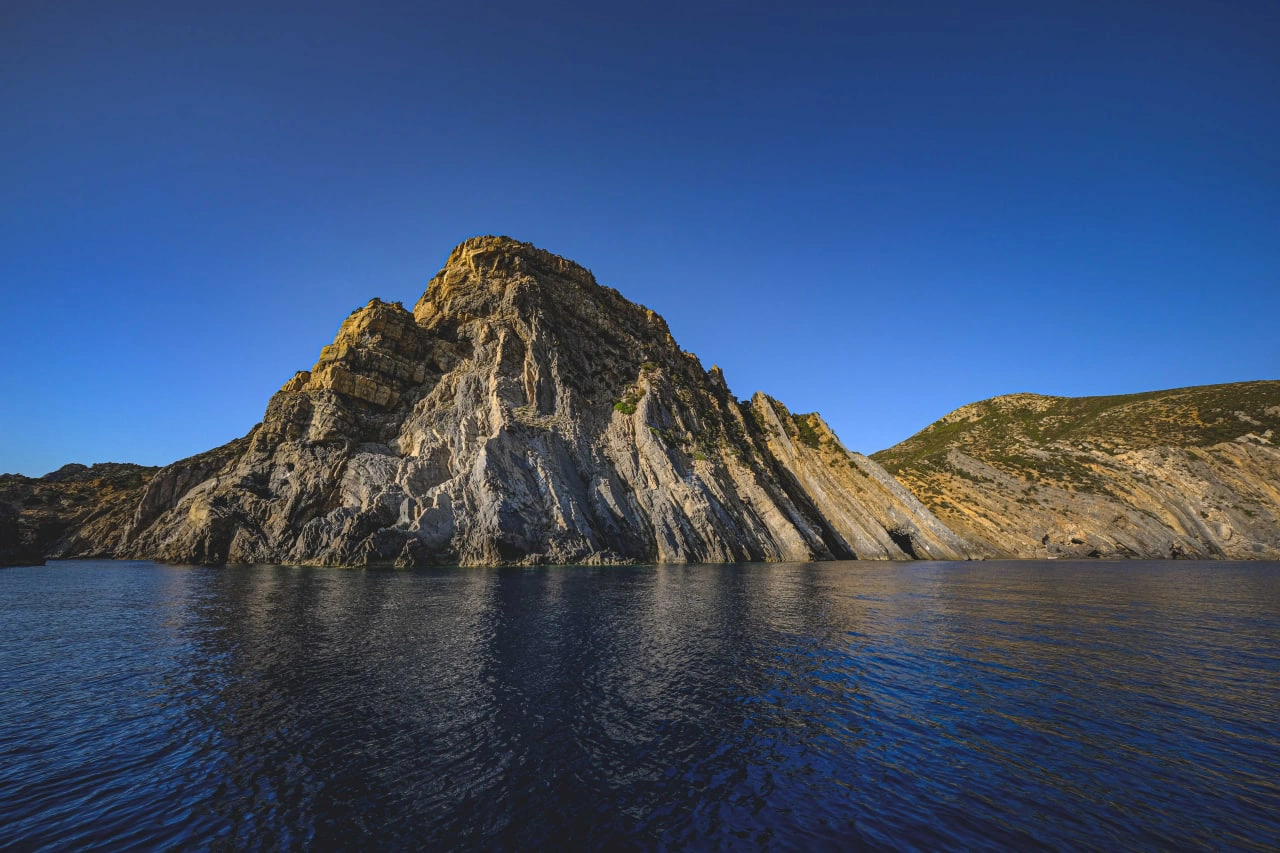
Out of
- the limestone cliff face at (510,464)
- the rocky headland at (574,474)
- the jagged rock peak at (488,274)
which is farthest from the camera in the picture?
the jagged rock peak at (488,274)

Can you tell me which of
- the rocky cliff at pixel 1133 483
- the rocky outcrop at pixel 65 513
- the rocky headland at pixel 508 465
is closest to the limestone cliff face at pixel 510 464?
the rocky headland at pixel 508 465

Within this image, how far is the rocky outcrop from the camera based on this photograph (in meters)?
92.2

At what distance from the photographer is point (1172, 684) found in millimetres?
19797

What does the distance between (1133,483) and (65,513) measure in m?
214

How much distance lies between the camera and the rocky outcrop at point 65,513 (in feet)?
302

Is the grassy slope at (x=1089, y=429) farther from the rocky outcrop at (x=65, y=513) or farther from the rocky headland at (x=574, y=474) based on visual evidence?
the rocky outcrop at (x=65, y=513)

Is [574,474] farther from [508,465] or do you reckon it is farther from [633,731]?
[633,731]

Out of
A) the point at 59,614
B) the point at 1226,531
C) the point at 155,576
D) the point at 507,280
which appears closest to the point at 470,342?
the point at 507,280

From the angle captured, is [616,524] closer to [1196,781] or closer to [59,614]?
[59,614]

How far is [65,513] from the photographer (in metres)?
103

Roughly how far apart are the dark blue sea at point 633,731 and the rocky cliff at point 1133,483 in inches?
3487

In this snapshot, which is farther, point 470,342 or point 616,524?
point 470,342

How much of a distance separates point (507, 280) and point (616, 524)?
55277mm

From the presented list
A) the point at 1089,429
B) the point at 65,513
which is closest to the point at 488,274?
the point at 65,513
